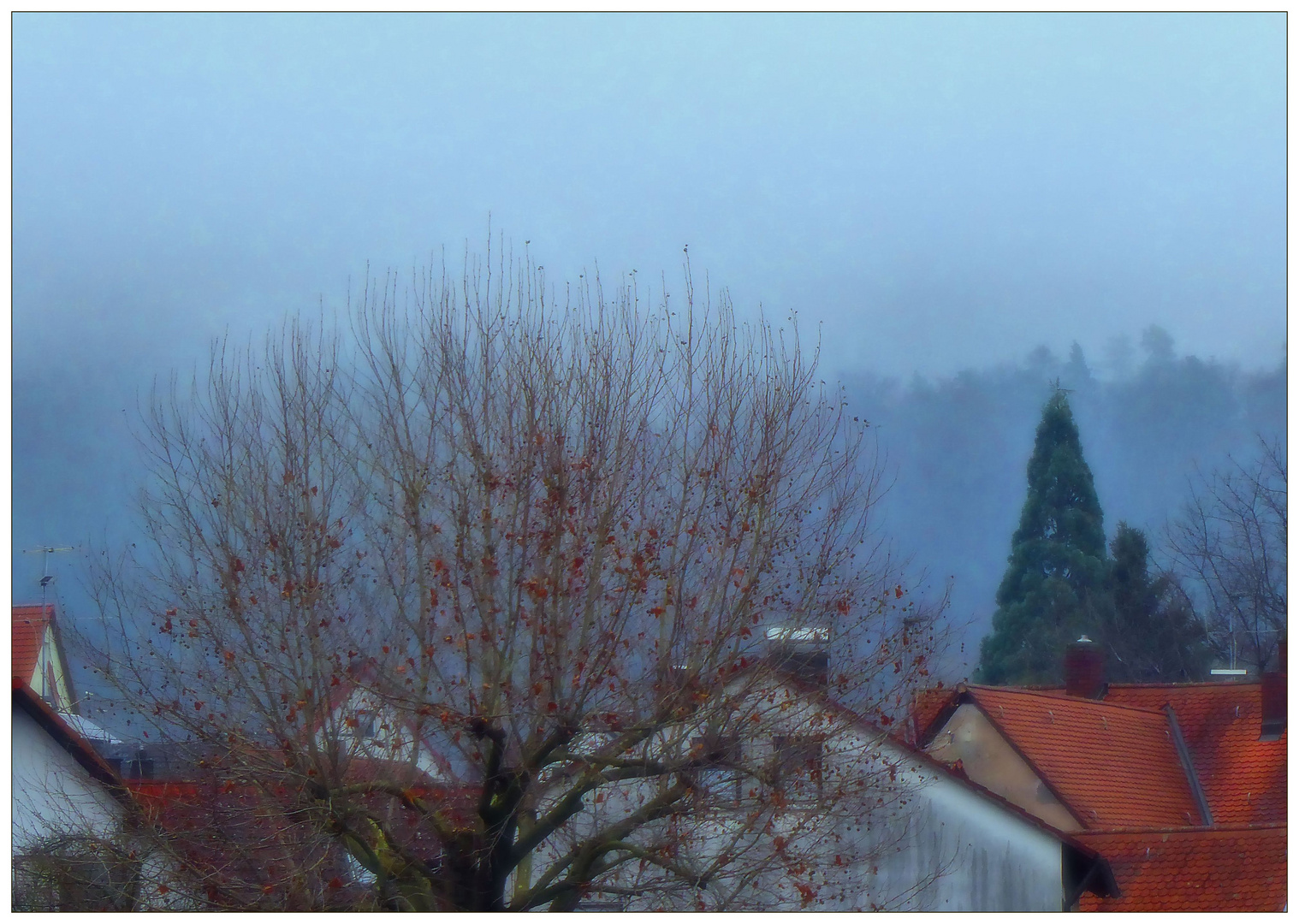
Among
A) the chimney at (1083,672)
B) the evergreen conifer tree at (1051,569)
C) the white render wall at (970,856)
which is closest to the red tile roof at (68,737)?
the white render wall at (970,856)

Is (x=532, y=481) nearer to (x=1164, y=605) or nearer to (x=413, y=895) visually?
(x=413, y=895)

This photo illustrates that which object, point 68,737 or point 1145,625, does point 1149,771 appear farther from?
point 1145,625

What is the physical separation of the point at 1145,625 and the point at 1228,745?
58.5 feet

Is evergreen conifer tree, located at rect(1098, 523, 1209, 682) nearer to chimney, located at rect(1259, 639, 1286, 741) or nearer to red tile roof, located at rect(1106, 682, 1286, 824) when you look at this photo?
red tile roof, located at rect(1106, 682, 1286, 824)

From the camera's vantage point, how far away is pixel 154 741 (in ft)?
39.0

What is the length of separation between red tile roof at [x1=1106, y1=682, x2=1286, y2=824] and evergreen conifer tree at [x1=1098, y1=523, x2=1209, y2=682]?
42.9 feet

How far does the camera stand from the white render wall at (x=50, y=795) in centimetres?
1271

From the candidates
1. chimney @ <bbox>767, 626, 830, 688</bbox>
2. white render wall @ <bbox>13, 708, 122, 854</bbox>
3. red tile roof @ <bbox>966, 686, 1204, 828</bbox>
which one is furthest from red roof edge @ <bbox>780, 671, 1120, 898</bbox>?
white render wall @ <bbox>13, 708, 122, 854</bbox>

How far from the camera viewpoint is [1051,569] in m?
40.3

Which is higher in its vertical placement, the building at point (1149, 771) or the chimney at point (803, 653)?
the chimney at point (803, 653)

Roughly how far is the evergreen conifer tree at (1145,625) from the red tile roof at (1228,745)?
13.1 m

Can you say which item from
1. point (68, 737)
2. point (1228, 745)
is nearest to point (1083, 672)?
point (1228, 745)

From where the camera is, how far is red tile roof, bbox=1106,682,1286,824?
18.3 meters

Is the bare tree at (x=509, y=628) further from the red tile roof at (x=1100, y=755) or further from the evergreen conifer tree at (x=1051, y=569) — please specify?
the evergreen conifer tree at (x=1051, y=569)
